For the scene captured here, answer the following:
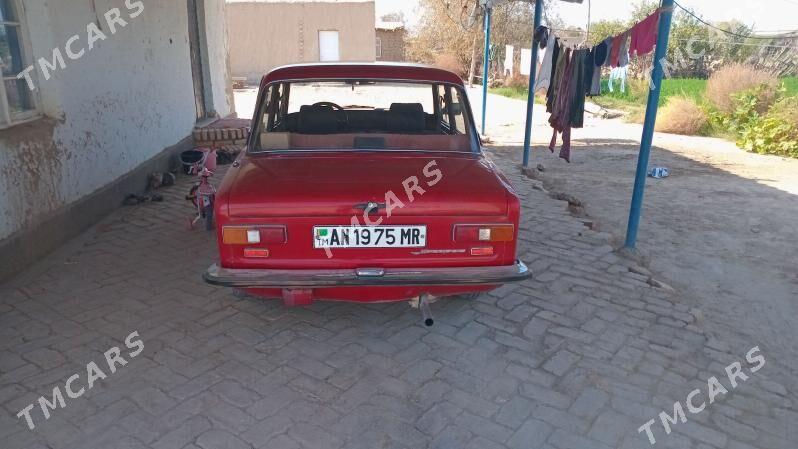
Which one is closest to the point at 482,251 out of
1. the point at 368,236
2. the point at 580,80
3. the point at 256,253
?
the point at 368,236

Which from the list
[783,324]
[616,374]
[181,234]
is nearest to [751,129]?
[783,324]

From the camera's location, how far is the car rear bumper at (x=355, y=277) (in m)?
2.90

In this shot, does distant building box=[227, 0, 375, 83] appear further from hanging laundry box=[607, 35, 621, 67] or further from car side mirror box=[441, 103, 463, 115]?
car side mirror box=[441, 103, 463, 115]

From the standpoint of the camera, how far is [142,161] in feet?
21.8

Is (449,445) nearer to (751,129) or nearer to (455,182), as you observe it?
(455,182)

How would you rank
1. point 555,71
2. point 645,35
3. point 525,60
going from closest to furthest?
point 645,35, point 555,71, point 525,60

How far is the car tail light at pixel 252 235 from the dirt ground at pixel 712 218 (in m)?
2.92

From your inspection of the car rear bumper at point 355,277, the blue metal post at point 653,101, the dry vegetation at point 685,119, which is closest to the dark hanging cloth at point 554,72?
the blue metal post at point 653,101

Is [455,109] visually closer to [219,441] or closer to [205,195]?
[205,195]

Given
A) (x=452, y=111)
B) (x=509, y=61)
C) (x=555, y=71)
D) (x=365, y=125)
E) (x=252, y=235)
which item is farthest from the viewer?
(x=509, y=61)

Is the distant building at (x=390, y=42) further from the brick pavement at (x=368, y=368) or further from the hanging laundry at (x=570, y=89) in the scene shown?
the brick pavement at (x=368, y=368)

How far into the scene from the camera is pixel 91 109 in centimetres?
540

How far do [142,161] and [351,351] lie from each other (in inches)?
184

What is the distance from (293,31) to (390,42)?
314 inches
